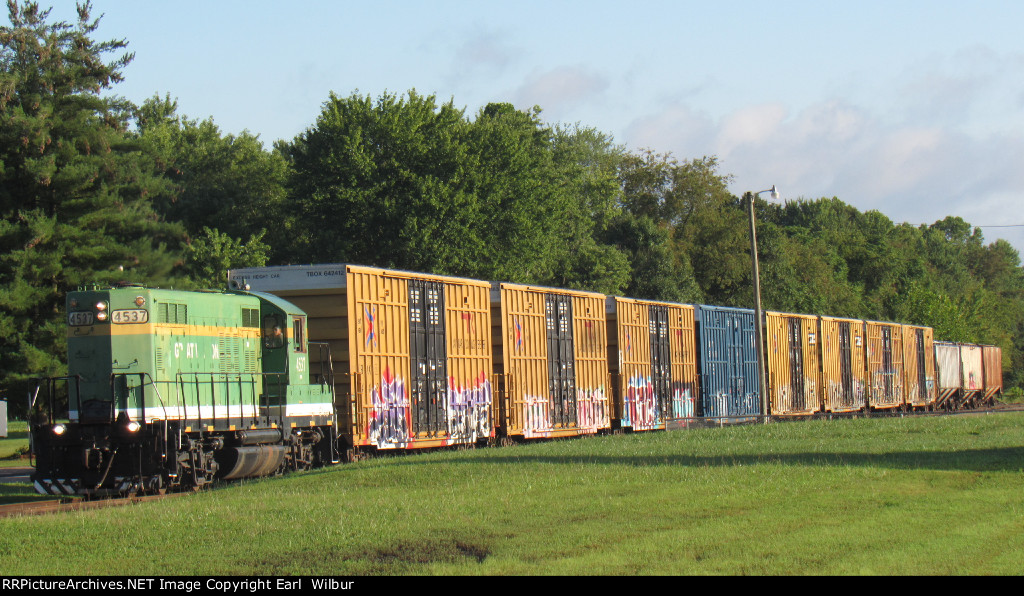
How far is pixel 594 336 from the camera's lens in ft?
102

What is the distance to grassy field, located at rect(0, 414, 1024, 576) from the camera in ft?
34.1

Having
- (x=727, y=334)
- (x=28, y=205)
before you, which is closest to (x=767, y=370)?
(x=727, y=334)

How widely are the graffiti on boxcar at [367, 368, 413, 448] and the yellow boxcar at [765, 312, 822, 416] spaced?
64.0 ft

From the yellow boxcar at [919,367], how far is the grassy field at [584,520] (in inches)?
1377

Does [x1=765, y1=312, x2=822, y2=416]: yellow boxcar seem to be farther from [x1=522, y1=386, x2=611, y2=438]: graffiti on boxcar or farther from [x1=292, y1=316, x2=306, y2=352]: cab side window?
[x1=292, y1=316, x2=306, y2=352]: cab side window

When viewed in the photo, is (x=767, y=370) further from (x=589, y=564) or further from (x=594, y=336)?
(x=589, y=564)

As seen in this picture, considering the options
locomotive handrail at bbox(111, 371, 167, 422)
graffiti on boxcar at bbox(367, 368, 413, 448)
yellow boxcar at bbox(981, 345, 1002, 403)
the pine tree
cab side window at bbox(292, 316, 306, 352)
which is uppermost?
the pine tree

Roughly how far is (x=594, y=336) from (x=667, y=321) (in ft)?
14.5

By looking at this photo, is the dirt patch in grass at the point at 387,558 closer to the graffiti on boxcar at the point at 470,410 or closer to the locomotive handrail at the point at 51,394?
the locomotive handrail at the point at 51,394

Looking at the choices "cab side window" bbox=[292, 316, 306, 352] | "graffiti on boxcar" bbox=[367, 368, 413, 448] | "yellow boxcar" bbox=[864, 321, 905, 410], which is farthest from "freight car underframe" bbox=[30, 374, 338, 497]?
"yellow boxcar" bbox=[864, 321, 905, 410]

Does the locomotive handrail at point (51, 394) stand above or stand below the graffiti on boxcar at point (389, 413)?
above

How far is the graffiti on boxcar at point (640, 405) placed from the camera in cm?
3186

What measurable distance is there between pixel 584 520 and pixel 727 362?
86.6 feet

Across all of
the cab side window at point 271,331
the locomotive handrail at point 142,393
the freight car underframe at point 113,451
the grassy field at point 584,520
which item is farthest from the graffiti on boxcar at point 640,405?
the locomotive handrail at point 142,393
